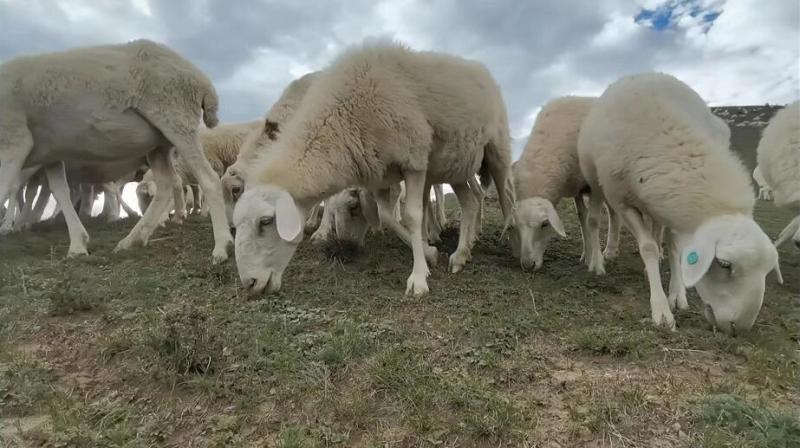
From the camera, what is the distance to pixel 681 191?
4.44 m

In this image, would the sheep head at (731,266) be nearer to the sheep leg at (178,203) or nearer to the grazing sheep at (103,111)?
the grazing sheep at (103,111)

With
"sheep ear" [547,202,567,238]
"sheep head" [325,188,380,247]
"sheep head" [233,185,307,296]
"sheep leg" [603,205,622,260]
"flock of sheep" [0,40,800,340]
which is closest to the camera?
"flock of sheep" [0,40,800,340]

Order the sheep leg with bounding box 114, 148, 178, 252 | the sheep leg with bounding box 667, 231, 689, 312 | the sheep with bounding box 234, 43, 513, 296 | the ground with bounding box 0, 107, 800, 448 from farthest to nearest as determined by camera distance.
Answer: the sheep leg with bounding box 114, 148, 178, 252, the sheep leg with bounding box 667, 231, 689, 312, the sheep with bounding box 234, 43, 513, 296, the ground with bounding box 0, 107, 800, 448

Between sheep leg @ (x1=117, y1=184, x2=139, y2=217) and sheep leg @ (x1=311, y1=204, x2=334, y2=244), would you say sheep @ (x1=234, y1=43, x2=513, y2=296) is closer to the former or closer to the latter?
sheep leg @ (x1=311, y1=204, x2=334, y2=244)

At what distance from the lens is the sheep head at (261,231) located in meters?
4.89

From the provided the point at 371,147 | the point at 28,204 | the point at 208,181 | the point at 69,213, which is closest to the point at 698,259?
the point at 371,147

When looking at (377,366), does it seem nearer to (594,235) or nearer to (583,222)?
(594,235)

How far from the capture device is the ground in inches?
109

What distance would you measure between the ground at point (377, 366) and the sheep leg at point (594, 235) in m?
0.85

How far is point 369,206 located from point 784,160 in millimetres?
5407

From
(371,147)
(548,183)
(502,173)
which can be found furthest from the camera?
(502,173)

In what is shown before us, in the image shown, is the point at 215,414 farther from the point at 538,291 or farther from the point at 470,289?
the point at 538,291

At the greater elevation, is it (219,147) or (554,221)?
(219,147)

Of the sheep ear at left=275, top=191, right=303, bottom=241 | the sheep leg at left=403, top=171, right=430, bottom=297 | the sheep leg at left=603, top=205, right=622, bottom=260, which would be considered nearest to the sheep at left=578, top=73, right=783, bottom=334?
the sheep leg at left=603, top=205, right=622, bottom=260
